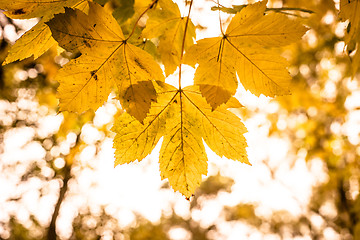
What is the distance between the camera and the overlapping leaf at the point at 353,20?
728 millimetres

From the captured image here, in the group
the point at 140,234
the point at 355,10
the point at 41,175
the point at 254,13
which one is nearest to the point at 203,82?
the point at 254,13

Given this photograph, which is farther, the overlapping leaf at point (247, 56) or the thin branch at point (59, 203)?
the thin branch at point (59, 203)

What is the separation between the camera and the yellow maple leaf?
1.09 m

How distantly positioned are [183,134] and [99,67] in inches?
16.2

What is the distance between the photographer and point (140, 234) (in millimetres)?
10055

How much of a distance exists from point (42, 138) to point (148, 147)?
8899 mm

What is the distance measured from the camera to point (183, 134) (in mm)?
991

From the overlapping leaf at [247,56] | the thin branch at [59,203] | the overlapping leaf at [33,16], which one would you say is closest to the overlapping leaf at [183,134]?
the overlapping leaf at [247,56]

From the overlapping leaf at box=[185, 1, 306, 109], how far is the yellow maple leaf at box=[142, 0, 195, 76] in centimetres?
21

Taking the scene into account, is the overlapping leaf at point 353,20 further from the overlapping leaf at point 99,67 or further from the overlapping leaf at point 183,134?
the overlapping leaf at point 99,67

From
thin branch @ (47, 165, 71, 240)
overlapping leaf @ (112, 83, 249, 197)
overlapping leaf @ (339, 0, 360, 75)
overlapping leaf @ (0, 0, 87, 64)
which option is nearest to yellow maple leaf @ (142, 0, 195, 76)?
overlapping leaf @ (112, 83, 249, 197)

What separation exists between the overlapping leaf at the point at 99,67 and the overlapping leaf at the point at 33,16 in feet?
0.47

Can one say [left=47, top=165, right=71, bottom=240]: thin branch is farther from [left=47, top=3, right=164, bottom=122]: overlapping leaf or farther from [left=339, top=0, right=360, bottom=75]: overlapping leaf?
[left=339, top=0, right=360, bottom=75]: overlapping leaf

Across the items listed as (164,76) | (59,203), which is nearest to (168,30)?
(164,76)
